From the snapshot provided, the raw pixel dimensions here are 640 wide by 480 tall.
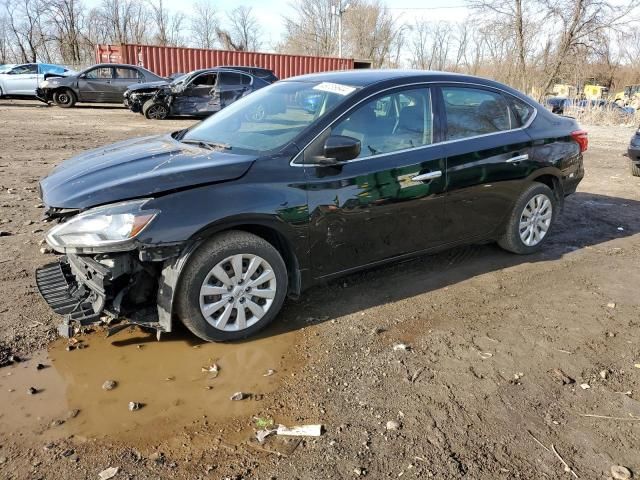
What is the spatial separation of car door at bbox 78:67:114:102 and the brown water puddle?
718 inches

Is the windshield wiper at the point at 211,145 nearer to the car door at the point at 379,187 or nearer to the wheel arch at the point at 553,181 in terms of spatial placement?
the car door at the point at 379,187

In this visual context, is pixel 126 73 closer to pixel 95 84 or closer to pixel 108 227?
pixel 95 84

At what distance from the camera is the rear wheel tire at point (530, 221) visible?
5034 mm

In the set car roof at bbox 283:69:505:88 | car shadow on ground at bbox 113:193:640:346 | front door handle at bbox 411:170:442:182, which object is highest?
car roof at bbox 283:69:505:88

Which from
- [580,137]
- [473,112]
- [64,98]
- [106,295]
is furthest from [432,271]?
[64,98]

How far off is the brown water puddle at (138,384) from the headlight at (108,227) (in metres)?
0.72

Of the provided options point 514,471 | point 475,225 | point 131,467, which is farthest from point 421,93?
point 131,467

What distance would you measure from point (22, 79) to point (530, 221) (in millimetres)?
21778

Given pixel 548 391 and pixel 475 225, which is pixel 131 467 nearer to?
pixel 548 391

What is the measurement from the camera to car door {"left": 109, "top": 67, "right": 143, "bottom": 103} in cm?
1941

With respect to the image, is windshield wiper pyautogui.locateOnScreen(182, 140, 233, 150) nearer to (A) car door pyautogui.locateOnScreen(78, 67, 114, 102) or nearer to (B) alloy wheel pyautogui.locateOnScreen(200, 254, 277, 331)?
(B) alloy wheel pyautogui.locateOnScreen(200, 254, 277, 331)

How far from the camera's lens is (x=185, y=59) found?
26422 millimetres

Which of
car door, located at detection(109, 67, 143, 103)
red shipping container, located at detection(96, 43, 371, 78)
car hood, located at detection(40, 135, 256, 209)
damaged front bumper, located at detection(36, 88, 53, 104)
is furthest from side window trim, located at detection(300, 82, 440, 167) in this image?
red shipping container, located at detection(96, 43, 371, 78)

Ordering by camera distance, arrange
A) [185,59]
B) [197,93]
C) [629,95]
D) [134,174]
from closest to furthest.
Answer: [134,174], [197,93], [185,59], [629,95]
